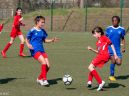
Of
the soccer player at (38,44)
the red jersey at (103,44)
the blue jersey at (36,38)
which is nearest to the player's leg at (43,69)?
the soccer player at (38,44)

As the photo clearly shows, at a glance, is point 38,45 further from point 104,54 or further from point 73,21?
point 73,21

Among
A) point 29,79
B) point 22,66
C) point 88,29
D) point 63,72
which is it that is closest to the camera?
point 29,79

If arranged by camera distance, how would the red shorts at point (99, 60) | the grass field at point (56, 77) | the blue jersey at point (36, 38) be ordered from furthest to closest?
the blue jersey at point (36, 38) < the red shorts at point (99, 60) < the grass field at point (56, 77)

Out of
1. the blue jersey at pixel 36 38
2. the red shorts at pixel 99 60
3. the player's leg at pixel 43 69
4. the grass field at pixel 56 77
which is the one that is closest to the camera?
the grass field at pixel 56 77

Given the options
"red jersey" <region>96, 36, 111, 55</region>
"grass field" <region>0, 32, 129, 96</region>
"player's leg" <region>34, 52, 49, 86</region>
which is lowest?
"grass field" <region>0, 32, 129, 96</region>

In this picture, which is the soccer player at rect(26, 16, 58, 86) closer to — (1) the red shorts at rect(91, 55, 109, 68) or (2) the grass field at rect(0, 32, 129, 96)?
(2) the grass field at rect(0, 32, 129, 96)

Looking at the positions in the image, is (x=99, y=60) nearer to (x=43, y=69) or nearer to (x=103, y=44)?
(x=103, y=44)

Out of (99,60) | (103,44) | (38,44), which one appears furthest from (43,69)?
(103,44)

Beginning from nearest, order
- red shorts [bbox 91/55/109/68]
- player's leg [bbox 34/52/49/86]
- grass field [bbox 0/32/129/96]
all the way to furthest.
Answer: grass field [bbox 0/32/129/96], red shorts [bbox 91/55/109/68], player's leg [bbox 34/52/49/86]

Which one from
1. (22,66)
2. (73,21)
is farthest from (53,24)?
(22,66)

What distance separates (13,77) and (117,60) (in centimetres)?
284

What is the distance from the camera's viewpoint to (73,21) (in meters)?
42.2

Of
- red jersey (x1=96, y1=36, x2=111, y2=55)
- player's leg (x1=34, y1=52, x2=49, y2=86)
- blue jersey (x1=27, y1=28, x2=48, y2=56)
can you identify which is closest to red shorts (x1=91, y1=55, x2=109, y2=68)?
red jersey (x1=96, y1=36, x2=111, y2=55)

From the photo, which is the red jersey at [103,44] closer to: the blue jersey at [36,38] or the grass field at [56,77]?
the grass field at [56,77]
